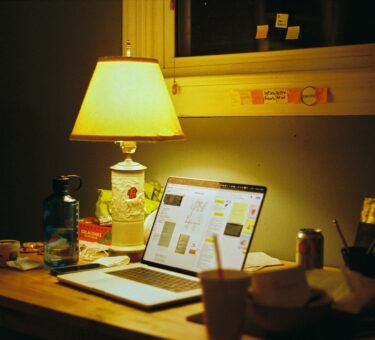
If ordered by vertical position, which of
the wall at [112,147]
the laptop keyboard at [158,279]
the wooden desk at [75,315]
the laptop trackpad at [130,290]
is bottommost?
the wooden desk at [75,315]

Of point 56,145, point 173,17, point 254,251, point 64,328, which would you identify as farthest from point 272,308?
point 56,145

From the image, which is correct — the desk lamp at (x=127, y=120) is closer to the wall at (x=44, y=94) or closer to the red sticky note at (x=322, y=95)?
the red sticky note at (x=322, y=95)

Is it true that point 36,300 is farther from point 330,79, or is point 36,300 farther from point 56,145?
point 56,145

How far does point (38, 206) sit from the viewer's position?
284 cm

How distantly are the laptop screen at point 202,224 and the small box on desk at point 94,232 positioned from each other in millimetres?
268

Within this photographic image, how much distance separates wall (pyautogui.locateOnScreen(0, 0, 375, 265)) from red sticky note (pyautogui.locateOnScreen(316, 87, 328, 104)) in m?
0.06

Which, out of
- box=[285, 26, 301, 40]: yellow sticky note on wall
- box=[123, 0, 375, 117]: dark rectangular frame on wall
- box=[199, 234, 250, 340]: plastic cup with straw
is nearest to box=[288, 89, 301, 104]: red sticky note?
box=[123, 0, 375, 117]: dark rectangular frame on wall

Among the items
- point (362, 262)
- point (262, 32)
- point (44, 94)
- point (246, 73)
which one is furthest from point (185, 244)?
point (44, 94)

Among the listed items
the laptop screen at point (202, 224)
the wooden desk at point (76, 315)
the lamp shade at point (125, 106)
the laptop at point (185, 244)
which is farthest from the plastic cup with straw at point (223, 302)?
the lamp shade at point (125, 106)

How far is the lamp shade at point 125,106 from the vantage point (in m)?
1.80

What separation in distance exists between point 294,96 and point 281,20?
0.26 m

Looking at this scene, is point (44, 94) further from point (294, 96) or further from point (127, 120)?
point (294, 96)

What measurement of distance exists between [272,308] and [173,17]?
1.30m

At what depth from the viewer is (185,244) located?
68.6 inches
